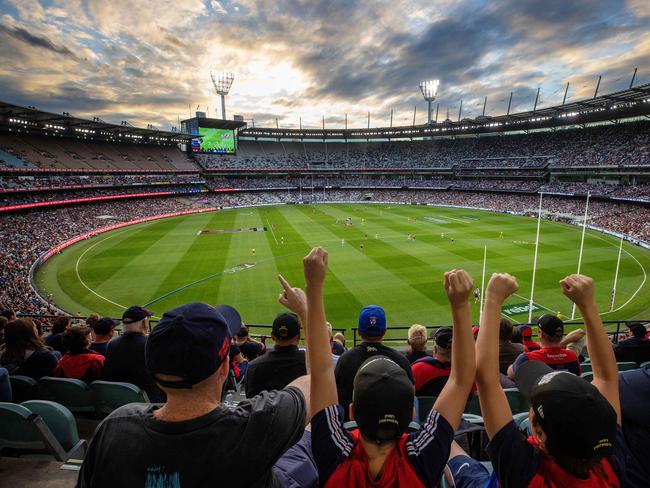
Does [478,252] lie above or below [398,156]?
below

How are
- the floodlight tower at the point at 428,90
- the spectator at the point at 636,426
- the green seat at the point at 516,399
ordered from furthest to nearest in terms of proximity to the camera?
the floodlight tower at the point at 428,90, the green seat at the point at 516,399, the spectator at the point at 636,426

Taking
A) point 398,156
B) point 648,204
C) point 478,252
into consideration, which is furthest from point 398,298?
point 398,156

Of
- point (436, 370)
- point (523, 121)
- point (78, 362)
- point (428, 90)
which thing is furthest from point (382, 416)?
point (428, 90)

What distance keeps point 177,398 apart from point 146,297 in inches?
1031

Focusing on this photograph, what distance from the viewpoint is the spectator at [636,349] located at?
7.24 meters

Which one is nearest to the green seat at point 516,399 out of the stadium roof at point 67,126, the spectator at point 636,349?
the spectator at point 636,349

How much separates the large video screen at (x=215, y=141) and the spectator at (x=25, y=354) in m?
96.0

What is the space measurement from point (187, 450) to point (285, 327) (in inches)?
90.4

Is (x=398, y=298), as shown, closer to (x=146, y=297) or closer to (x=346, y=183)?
(x=146, y=297)

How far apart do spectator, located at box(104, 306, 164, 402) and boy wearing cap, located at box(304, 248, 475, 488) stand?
3866mm

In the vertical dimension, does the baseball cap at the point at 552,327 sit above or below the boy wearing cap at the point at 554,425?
below

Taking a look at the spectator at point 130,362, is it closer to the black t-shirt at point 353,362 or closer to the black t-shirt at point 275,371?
the black t-shirt at point 275,371

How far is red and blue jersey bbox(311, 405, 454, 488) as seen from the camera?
2020 millimetres

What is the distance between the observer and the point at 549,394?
192 centimetres
